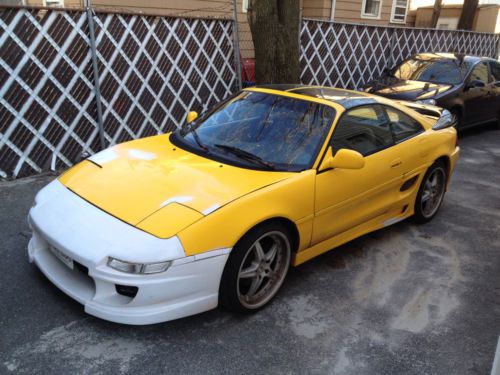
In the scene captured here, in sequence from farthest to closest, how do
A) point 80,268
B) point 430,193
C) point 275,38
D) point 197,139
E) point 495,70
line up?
point 495,70
point 275,38
point 430,193
point 197,139
point 80,268

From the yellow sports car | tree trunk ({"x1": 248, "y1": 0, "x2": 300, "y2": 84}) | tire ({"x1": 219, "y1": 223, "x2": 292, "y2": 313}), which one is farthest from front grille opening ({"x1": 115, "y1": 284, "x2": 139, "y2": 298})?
tree trunk ({"x1": 248, "y1": 0, "x2": 300, "y2": 84})

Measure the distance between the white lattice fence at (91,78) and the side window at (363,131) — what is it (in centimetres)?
361

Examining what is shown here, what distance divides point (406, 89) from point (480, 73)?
1.83 m

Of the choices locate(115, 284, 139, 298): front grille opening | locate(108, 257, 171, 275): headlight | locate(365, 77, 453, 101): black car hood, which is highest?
locate(108, 257, 171, 275): headlight

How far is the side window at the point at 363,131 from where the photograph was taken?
12.3 feet

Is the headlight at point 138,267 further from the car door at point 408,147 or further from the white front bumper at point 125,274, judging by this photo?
the car door at point 408,147

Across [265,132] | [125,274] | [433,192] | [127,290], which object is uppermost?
[265,132]

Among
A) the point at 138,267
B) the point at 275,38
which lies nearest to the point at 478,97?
the point at 275,38

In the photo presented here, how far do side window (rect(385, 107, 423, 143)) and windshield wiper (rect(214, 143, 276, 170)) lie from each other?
146cm

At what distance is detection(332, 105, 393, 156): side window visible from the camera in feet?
12.3

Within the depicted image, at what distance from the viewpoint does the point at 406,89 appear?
800 cm

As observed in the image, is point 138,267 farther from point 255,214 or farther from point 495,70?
point 495,70

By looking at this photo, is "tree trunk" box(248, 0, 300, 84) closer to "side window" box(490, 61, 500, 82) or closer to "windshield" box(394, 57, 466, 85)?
"windshield" box(394, 57, 466, 85)

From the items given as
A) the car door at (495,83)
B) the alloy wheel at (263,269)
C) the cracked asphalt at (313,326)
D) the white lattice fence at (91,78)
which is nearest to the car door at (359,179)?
the alloy wheel at (263,269)
